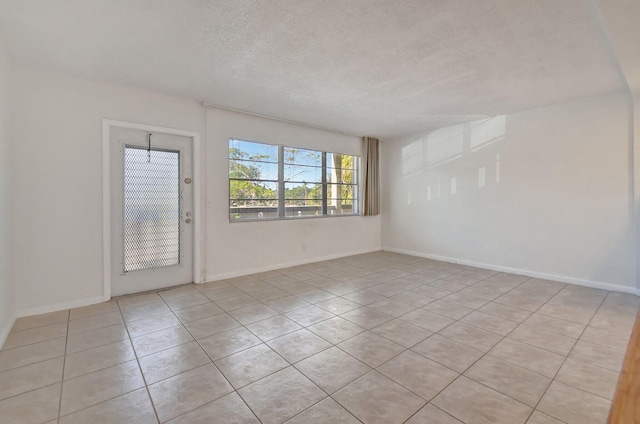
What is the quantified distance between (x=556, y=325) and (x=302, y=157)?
4.25 metres

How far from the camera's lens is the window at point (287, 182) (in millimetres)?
4648

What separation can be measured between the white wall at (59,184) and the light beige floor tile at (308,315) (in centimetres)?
236

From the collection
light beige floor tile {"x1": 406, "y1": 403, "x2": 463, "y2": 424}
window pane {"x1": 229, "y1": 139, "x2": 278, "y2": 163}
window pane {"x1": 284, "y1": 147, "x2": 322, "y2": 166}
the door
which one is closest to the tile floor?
light beige floor tile {"x1": 406, "y1": 403, "x2": 463, "y2": 424}

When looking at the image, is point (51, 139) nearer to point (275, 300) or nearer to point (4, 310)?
point (4, 310)

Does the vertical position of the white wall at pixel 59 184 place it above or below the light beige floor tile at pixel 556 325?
above

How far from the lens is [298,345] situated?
2455 millimetres

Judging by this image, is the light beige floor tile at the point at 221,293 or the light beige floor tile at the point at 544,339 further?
the light beige floor tile at the point at 221,293

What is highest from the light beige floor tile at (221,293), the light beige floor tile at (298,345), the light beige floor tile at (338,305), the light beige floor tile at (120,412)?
the light beige floor tile at (221,293)

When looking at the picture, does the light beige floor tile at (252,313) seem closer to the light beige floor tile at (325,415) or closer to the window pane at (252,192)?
the light beige floor tile at (325,415)

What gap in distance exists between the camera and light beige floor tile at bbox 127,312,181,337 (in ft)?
8.91

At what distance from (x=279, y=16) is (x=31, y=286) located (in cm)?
364

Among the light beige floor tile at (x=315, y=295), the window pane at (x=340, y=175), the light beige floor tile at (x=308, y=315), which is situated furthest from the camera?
the window pane at (x=340, y=175)

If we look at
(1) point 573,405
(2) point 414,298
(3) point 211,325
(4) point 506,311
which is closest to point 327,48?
(3) point 211,325

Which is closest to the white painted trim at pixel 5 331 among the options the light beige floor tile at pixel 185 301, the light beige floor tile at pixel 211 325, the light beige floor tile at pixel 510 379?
the light beige floor tile at pixel 185 301
